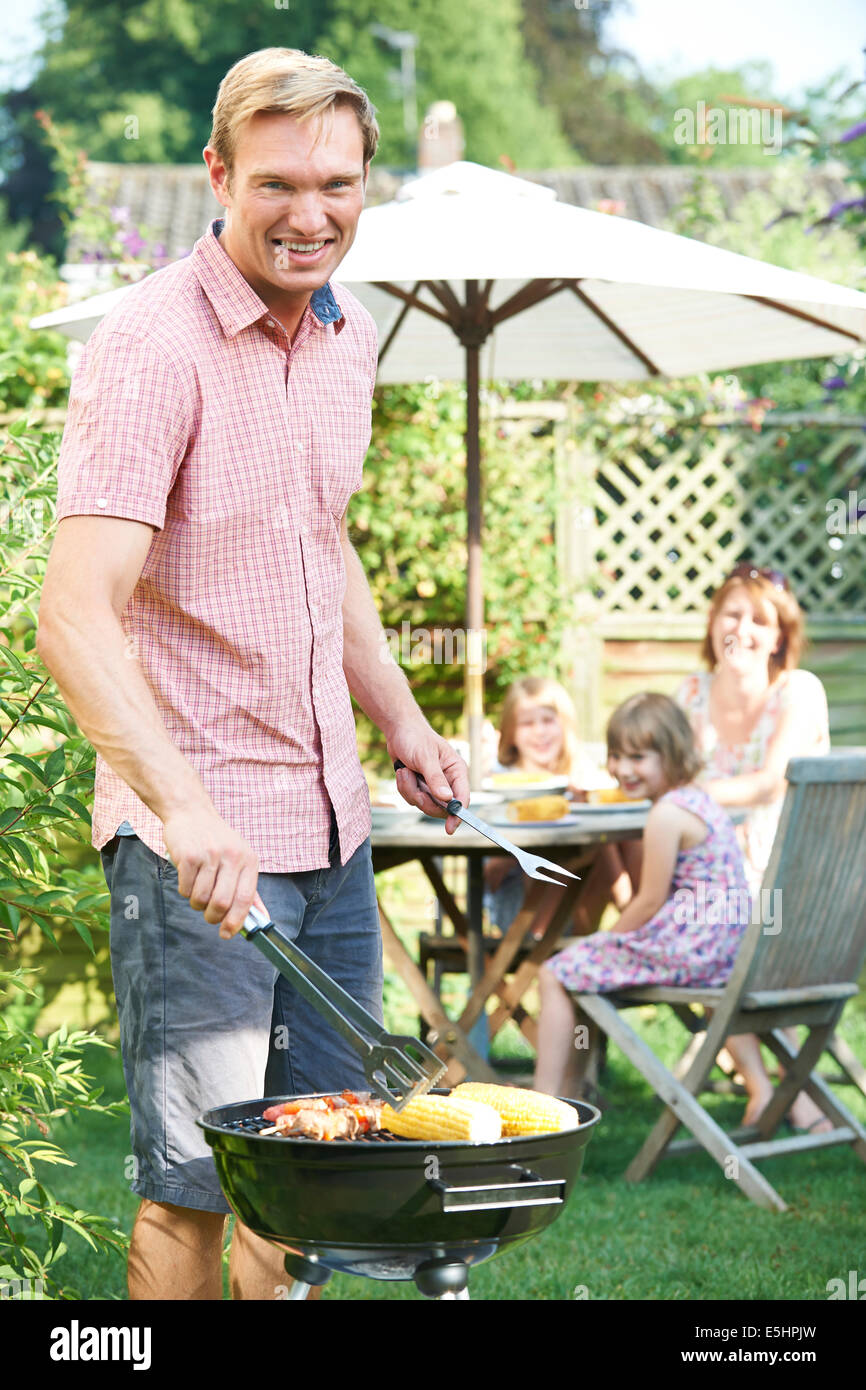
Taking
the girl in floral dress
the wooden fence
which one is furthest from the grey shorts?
the wooden fence

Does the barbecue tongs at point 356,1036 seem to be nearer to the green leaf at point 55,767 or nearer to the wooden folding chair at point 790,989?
the green leaf at point 55,767

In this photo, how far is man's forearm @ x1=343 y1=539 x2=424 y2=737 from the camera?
89.7 inches

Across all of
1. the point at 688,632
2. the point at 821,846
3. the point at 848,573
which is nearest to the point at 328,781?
the point at 821,846

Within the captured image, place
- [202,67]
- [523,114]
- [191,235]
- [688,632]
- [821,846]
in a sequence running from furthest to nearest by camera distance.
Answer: [523,114] < [202,67] < [191,235] < [688,632] < [821,846]

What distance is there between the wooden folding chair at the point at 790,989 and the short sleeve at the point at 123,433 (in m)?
2.22

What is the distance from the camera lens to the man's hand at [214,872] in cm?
164

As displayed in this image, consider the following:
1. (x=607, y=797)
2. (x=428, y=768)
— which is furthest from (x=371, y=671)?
(x=607, y=797)

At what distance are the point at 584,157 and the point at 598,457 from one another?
29.0 meters

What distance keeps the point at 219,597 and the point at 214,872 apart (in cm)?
41

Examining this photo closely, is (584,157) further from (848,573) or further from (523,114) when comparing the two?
(848,573)

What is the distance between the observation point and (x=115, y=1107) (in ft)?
8.11

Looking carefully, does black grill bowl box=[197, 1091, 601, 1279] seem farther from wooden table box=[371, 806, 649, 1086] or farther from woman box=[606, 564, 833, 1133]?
woman box=[606, 564, 833, 1133]

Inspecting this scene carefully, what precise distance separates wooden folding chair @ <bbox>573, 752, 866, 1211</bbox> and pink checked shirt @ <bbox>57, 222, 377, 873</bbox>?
1.95 metres

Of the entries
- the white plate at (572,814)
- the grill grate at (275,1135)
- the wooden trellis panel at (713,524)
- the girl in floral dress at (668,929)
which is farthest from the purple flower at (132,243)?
the grill grate at (275,1135)
